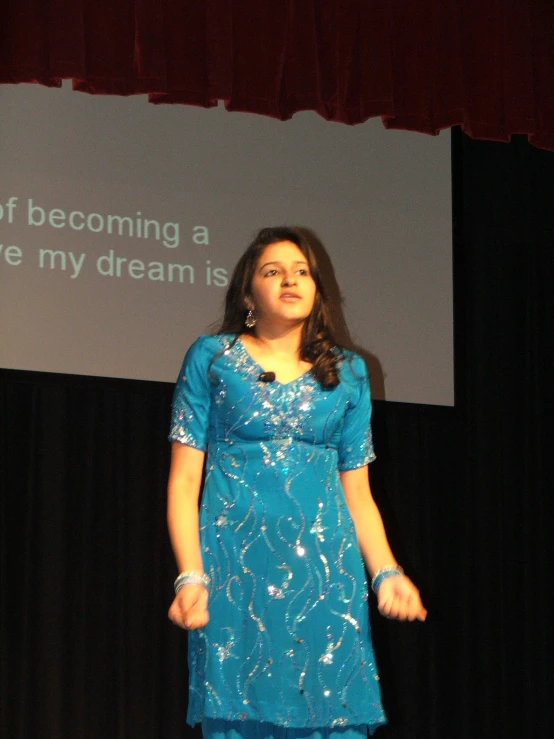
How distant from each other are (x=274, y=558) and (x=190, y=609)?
0.19 metres

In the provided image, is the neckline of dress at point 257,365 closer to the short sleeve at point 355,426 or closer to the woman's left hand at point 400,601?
the short sleeve at point 355,426

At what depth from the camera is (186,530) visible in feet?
6.27

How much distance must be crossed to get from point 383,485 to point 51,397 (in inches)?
52.4

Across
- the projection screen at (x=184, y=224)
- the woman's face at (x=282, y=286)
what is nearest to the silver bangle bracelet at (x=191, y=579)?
the woman's face at (x=282, y=286)

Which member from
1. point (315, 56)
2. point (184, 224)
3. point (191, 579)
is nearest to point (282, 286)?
point (191, 579)

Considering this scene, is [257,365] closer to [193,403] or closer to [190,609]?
[193,403]

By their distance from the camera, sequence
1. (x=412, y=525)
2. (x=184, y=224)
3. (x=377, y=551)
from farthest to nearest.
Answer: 1. (x=412, y=525)
2. (x=184, y=224)
3. (x=377, y=551)

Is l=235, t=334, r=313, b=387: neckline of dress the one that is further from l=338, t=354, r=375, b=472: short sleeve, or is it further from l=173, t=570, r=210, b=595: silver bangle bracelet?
l=173, t=570, r=210, b=595: silver bangle bracelet

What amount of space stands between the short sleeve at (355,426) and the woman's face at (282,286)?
147mm

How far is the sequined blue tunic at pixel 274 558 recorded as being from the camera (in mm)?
1830

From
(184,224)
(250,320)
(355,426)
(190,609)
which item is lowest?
(190,609)

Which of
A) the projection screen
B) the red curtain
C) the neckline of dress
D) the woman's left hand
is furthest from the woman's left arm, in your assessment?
the red curtain

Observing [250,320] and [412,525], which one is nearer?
[250,320]

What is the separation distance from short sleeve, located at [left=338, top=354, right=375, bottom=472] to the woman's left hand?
0.88 feet
